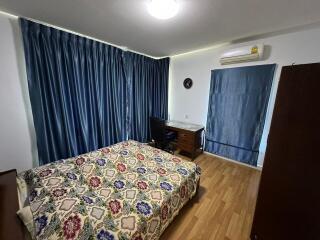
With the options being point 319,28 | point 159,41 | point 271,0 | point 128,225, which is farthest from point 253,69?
point 128,225

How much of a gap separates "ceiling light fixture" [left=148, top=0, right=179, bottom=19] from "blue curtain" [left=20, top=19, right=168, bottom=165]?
4.74ft

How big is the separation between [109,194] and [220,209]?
1430 millimetres

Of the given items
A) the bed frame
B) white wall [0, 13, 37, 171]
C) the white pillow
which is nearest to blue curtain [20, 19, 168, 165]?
white wall [0, 13, 37, 171]

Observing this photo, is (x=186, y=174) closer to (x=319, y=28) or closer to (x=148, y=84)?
(x=148, y=84)

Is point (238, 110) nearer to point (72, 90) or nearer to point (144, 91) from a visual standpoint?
point (144, 91)

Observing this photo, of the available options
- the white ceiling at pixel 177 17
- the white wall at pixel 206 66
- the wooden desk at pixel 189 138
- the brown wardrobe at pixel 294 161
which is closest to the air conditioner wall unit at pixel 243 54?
the white wall at pixel 206 66

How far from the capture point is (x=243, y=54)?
8.18ft

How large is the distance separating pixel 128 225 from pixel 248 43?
3261 mm

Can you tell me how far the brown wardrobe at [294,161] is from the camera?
3.25ft

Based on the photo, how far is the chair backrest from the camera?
9.12ft

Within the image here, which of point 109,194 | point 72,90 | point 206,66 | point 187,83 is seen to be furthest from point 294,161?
point 72,90

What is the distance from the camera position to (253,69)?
2.52 metres

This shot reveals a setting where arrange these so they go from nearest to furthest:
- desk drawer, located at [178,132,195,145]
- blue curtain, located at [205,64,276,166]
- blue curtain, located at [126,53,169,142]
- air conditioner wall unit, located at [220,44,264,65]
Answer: air conditioner wall unit, located at [220,44,264,65], blue curtain, located at [205,64,276,166], desk drawer, located at [178,132,195,145], blue curtain, located at [126,53,169,142]

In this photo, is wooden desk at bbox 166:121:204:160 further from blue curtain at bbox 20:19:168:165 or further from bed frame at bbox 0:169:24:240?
bed frame at bbox 0:169:24:240
